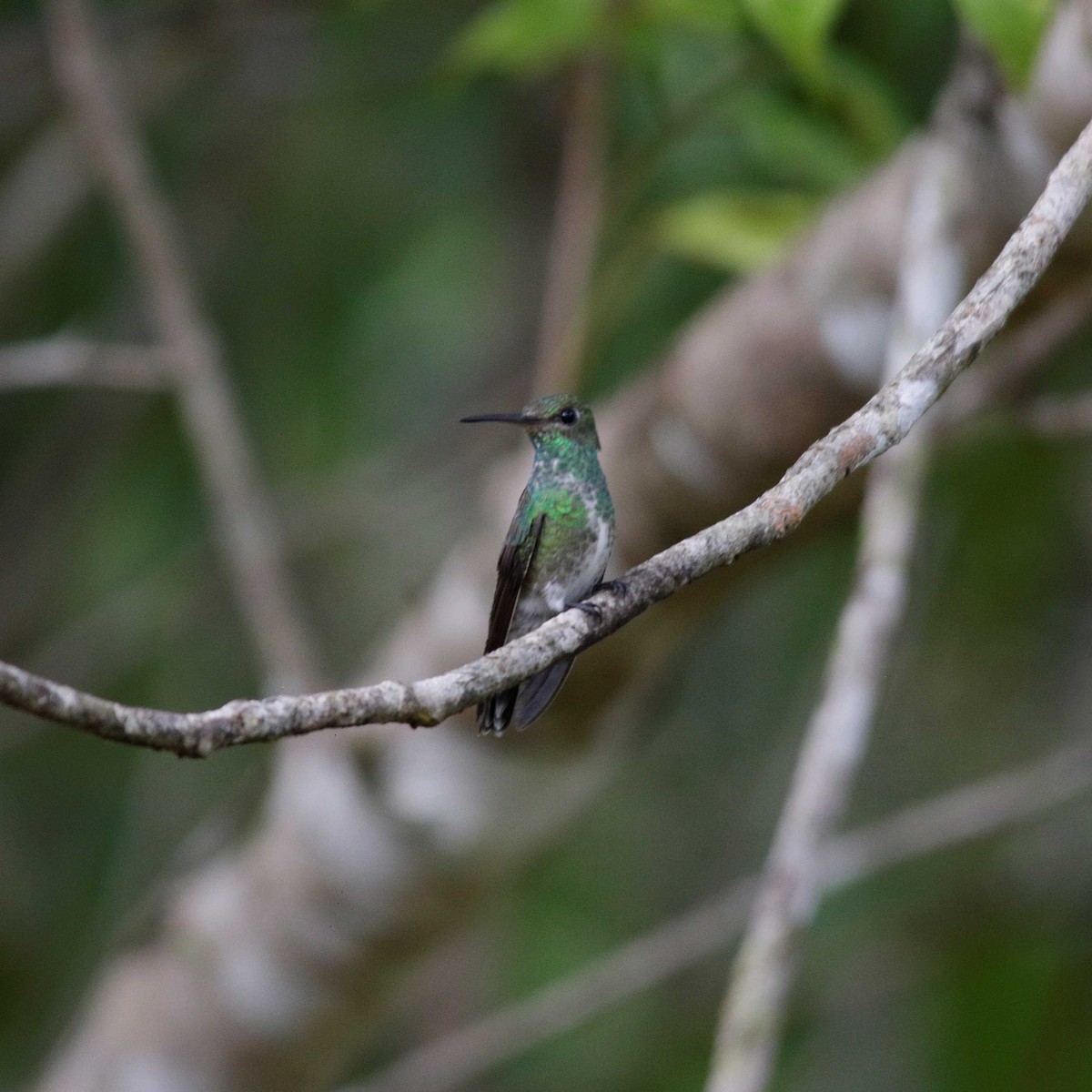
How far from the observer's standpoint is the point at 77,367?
2.74 m

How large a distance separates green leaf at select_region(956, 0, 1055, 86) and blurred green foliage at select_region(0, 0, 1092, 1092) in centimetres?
162

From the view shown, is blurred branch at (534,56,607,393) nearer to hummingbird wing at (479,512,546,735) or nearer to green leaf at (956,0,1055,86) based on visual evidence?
hummingbird wing at (479,512,546,735)

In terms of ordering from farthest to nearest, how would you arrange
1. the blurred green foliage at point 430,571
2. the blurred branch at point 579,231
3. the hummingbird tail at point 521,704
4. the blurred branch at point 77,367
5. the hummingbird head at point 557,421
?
1. the blurred green foliage at point 430,571
2. the blurred branch at point 579,231
3. the blurred branch at point 77,367
4. the hummingbird head at point 557,421
5. the hummingbird tail at point 521,704

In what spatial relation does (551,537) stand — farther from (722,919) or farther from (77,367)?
(77,367)

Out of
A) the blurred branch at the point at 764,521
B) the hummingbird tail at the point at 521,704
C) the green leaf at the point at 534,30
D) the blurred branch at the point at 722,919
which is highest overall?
the green leaf at the point at 534,30

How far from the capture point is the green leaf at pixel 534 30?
100.0 inches

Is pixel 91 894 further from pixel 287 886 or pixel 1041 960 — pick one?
pixel 1041 960

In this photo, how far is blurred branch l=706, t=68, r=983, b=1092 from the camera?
1.67 m

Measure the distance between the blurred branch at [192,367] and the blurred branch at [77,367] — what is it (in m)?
0.09

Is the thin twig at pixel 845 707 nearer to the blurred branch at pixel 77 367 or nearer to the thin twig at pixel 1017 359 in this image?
the thin twig at pixel 1017 359

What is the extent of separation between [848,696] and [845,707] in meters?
0.01

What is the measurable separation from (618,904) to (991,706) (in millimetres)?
1284

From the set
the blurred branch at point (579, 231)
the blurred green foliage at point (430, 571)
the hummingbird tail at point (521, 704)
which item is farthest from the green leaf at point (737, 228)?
the hummingbird tail at point (521, 704)

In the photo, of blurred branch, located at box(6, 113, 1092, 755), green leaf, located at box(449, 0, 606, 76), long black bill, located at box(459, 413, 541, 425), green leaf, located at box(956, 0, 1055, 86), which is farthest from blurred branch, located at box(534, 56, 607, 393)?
blurred branch, located at box(6, 113, 1092, 755)
